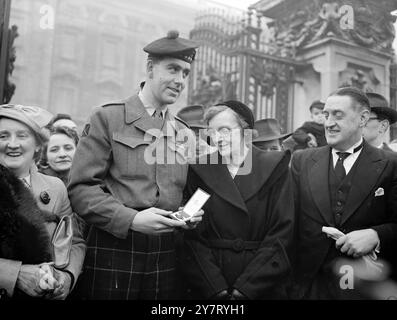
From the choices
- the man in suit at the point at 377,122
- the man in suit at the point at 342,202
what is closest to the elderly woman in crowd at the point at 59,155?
the man in suit at the point at 342,202

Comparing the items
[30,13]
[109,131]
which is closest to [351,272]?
[109,131]

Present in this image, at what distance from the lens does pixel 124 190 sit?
2.48 metres

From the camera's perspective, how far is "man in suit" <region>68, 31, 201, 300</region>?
238cm

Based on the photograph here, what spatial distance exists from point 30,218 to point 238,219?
1.13 metres

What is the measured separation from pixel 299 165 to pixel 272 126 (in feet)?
6.37

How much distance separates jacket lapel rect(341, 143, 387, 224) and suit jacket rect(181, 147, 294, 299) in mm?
365

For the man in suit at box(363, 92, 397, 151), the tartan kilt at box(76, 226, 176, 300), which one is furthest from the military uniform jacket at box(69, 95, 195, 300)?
the man in suit at box(363, 92, 397, 151)

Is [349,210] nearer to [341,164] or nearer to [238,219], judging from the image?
[341,164]

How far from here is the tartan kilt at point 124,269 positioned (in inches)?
96.8

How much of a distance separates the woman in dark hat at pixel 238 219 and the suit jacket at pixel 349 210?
0.14 metres

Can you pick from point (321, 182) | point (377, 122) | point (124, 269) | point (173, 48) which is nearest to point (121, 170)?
point (124, 269)

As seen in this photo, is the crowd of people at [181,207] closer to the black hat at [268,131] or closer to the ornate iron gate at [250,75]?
the black hat at [268,131]

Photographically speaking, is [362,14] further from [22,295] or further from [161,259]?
[22,295]

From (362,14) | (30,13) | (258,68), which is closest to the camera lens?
(362,14)
